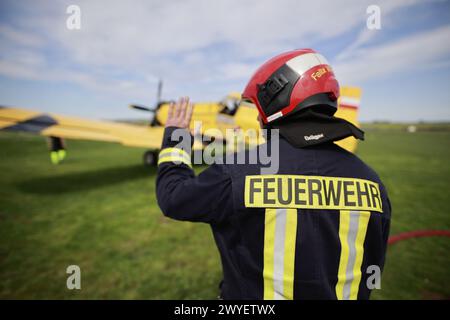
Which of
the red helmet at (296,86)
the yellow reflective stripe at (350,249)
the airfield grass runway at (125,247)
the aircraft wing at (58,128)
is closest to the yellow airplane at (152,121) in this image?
the aircraft wing at (58,128)

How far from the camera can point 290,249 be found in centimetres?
130

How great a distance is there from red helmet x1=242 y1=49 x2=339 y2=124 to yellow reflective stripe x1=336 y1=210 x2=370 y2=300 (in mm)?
744

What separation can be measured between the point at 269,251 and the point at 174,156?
84 cm

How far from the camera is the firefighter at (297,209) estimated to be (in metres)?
1.29

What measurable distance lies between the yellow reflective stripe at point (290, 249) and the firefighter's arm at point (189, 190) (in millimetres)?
352

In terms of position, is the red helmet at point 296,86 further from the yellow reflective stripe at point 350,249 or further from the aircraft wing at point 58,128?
the aircraft wing at point 58,128

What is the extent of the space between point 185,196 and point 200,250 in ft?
12.2

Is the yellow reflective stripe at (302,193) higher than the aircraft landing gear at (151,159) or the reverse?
the reverse

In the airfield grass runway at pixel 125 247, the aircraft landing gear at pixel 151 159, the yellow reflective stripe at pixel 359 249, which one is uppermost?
the aircraft landing gear at pixel 151 159

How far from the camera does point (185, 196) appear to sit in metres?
1.33

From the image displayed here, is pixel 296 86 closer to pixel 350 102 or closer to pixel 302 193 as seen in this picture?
pixel 302 193
